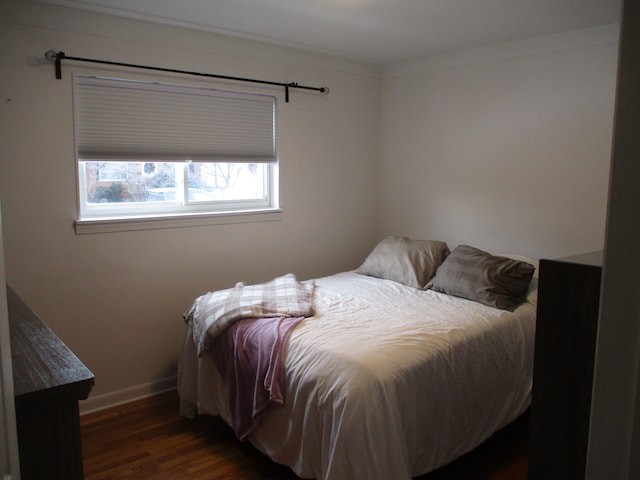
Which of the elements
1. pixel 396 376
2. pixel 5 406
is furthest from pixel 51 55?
pixel 5 406

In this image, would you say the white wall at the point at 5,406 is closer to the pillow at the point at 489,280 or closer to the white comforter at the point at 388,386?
the white comforter at the point at 388,386

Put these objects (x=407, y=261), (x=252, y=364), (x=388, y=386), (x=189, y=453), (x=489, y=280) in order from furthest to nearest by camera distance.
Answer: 1. (x=407, y=261)
2. (x=489, y=280)
3. (x=189, y=453)
4. (x=252, y=364)
5. (x=388, y=386)

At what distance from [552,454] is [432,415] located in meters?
1.06

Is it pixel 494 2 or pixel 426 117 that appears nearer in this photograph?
pixel 494 2

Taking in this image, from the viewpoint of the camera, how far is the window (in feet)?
9.86

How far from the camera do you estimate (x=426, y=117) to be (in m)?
4.09

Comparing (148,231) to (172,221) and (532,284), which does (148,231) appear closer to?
(172,221)

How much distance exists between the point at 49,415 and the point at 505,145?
3.35m

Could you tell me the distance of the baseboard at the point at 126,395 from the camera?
3.08 meters

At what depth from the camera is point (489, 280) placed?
3014 millimetres

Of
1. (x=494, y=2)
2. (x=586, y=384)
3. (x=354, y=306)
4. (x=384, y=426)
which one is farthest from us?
(x=354, y=306)

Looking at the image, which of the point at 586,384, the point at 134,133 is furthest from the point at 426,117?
the point at 586,384

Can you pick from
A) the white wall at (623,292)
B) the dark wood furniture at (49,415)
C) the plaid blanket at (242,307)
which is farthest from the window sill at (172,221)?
the white wall at (623,292)

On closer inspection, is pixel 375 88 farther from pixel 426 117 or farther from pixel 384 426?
pixel 384 426
